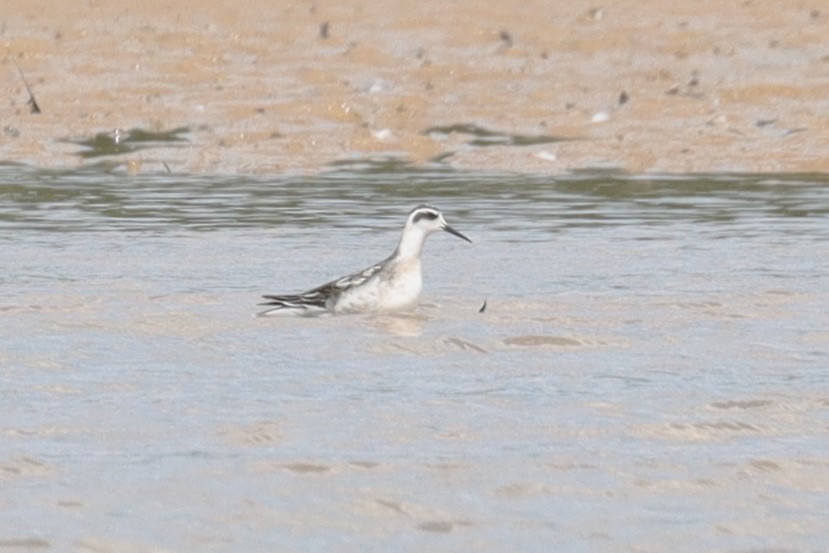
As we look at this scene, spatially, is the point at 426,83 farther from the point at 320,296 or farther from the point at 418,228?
the point at 320,296

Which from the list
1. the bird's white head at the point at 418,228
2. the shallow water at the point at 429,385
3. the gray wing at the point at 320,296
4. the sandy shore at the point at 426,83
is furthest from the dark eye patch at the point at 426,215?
the sandy shore at the point at 426,83

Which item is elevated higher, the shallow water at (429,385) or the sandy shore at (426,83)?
the sandy shore at (426,83)

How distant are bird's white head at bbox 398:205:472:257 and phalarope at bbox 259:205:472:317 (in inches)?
0.5

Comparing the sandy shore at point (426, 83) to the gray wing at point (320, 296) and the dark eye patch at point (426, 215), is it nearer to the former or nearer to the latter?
the dark eye patch at point (426, 215)

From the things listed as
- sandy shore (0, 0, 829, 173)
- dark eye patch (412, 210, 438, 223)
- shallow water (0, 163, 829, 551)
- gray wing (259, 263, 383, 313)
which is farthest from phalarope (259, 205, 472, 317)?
sandy shore (0, 0, 829, 173)

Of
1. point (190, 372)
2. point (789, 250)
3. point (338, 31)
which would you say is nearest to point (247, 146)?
point (338, 31)

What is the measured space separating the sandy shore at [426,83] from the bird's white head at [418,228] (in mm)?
7713

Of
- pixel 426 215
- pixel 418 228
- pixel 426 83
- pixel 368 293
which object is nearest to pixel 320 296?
pixel 368 293

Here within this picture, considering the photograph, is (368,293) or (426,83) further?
(426,83)

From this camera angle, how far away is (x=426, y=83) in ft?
88.3

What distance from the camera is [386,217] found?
18.1m

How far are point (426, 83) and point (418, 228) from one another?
13.1 metres

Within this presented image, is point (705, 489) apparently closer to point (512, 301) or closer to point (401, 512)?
point (401, 512)

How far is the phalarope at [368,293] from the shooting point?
13016 millimetres
